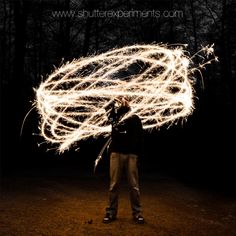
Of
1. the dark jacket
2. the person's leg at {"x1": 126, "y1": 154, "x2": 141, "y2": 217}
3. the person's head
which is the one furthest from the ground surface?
the person's head

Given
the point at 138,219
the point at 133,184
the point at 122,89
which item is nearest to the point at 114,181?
the point at 133,184

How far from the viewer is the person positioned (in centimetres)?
787

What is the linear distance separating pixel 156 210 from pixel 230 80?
18.5m

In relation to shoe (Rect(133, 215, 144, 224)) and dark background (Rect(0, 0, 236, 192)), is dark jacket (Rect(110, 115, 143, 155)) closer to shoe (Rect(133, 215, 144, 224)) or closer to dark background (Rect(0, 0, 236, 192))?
shoe (Rect(133, 215, 144, 224))

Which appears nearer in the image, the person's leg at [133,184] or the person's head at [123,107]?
the person's leg at [133,184]

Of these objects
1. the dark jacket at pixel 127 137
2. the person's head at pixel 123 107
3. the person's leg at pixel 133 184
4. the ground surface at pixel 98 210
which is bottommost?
the ground surface at pixel 98 210

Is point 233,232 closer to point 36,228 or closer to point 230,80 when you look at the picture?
point 36,228

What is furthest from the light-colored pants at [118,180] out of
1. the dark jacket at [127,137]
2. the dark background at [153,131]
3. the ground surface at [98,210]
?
the dark background at [153,131]

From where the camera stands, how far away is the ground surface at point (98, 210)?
23.9 ft

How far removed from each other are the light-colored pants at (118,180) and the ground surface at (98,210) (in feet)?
0.92

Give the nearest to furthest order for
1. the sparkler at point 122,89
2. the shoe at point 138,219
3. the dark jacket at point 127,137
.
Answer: the shoe at point 138,219, the dark jacket at point 127,137, the sparkler at point 122,89

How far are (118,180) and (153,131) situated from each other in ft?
47.0

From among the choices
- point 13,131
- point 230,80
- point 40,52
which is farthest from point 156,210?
point 40,52

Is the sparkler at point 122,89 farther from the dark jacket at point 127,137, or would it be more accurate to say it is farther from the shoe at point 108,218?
the shoe at point 108,218
